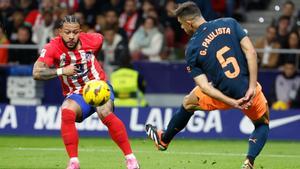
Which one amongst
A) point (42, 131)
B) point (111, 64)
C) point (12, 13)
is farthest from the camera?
point (12, 13)

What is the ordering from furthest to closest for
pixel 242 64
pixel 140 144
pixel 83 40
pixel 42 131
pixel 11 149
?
pixel 42 131, pixel 140 144, pixel 11 149, pixel 83 40, pixel 242 64

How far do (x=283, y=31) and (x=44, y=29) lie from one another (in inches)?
200

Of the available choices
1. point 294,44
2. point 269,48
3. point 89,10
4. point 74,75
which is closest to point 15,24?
point 89,10

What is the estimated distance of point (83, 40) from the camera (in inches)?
446

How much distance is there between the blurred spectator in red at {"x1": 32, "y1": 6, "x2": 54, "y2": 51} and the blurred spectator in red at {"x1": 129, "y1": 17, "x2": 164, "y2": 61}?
1779 millimetres

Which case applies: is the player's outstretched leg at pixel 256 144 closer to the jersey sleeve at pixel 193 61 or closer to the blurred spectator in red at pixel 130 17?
the jersey sleeve at pixel 193 61

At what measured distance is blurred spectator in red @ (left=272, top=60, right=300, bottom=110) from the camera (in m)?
17.9

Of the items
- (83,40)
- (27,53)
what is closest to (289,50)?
(27,53)

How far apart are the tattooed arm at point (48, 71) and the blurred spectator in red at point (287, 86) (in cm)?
782

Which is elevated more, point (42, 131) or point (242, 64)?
point (242, 64)

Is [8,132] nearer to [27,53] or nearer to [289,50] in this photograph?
[27,53]

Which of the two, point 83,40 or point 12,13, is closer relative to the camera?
point 83,40

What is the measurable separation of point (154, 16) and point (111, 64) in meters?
1.53

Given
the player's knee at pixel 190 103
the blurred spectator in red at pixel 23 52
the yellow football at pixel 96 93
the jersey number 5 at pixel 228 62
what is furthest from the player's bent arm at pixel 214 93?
the blurred spectator in red at pixel 23 52
